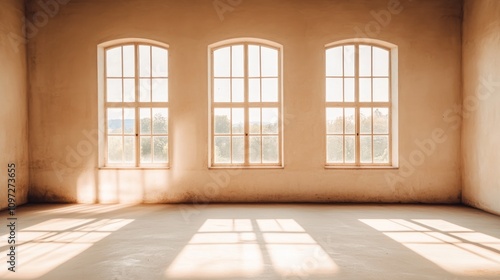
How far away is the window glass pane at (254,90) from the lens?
241 inches

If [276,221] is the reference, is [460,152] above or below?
above

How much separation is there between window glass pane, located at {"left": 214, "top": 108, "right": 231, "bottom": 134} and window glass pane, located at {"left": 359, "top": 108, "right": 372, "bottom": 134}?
2.34 metres

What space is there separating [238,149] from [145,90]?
1.97 metres

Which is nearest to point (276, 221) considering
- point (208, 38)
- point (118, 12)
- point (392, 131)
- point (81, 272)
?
point (81, 272)

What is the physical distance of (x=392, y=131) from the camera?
238 inches

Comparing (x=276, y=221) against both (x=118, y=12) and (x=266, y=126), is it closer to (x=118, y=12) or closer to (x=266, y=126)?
(x=266, y=126)

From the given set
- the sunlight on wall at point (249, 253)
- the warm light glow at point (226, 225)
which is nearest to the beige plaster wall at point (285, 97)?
the warm light glow at point (226, 225)

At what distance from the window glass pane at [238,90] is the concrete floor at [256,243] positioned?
1.97m

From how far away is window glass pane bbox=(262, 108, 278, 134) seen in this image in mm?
6105

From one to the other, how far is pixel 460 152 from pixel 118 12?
20.8ft

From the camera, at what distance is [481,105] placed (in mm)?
5379

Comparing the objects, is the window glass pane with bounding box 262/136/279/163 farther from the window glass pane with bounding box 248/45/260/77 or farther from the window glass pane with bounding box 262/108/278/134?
the window glass pane with bounding box 248/45/260/77

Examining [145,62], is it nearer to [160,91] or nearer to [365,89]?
[160,91]

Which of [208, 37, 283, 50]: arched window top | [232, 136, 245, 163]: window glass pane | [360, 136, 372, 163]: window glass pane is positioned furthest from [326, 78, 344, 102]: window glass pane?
[232, 136, 245, 163]: window glass pane
